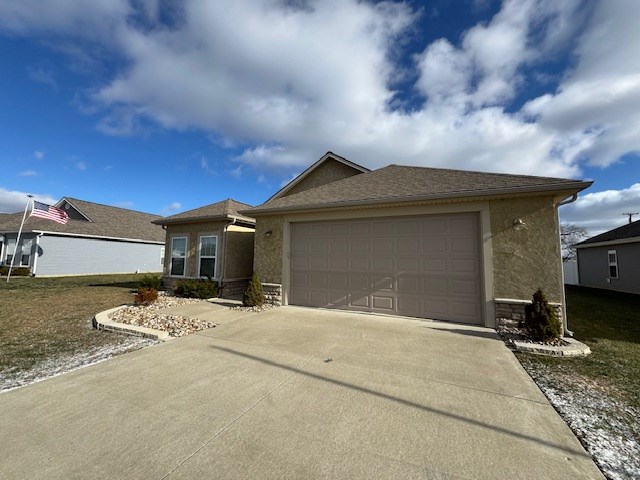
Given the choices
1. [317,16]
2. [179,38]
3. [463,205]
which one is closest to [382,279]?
[463,205]

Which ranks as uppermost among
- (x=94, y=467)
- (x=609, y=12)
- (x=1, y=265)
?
(x=609, y=12)

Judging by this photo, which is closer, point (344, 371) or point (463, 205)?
point (344, 371)

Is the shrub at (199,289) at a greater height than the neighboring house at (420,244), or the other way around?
the neighboring house at (420,244)

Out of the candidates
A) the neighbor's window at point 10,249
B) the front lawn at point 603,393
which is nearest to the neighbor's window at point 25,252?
the neighbor's window at point 10,249

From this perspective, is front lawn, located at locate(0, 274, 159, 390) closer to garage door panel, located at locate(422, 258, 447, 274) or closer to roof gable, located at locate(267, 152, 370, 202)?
garage door panel, located at locate(422, 258, 447, 274)

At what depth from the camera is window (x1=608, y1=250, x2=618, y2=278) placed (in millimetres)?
16266

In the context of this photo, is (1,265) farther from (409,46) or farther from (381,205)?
(409,46)

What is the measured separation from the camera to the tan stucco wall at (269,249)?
9.31 m

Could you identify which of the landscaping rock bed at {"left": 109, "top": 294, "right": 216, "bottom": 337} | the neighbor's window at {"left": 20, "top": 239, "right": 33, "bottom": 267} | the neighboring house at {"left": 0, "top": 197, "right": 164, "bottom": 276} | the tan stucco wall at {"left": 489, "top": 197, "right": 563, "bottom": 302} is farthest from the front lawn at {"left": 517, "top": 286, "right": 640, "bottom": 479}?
the neighbor's window at {"left": 20, "top": 239, "right": 33, "bottom": 267}

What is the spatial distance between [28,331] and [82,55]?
27.5ft

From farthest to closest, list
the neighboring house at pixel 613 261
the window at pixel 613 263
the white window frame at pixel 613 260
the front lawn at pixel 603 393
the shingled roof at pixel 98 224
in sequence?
the shingled roof at pixel 98 224
the window at pixel 613 263
the white window frame at pixel 613 260
the neighboring house at pixel 613 261
the front lawn at pixel 603 393

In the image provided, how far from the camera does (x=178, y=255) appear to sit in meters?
12.6

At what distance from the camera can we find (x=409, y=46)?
31.8 ft

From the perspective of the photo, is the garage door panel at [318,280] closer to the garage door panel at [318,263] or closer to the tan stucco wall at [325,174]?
the garage door panel at [318,263]
